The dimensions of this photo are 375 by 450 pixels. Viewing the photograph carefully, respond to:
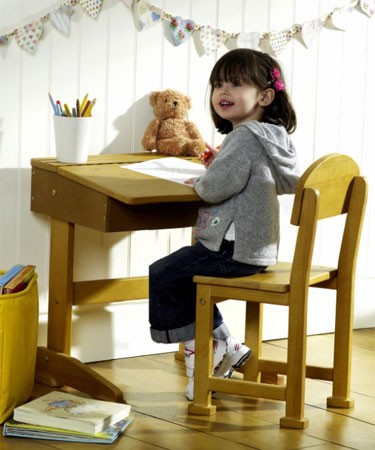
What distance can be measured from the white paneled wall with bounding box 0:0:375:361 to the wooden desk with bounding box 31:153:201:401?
11 centimetres

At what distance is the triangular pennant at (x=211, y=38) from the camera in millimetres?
3182

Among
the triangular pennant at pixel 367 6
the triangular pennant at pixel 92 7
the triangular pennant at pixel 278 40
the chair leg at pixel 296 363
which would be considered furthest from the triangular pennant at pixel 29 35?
the triangular pennant at pixel 367 6

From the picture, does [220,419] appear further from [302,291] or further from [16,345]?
[16,345]

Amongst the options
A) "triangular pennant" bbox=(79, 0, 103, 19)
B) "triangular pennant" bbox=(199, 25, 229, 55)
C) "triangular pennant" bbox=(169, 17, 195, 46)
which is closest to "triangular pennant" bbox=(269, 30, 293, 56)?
"triangular pennant" bbox=(199, 25, 229, 55)

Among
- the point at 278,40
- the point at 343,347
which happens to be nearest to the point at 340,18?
the point at 278,40

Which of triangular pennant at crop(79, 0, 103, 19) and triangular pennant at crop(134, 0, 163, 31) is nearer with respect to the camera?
triangular pennant at crop(79, 0, 103, 19)

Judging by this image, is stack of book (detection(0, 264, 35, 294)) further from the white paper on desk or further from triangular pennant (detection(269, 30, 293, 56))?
triangular pennant (detection(269, 30, 293, 56))

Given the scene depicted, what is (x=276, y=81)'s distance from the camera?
8.90 feet

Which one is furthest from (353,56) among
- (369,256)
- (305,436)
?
(305,436)

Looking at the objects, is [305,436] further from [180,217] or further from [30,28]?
[30,28]

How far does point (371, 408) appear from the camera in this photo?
2723 millimetres

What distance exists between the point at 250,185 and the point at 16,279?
0.65 meters

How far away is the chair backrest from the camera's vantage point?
2.42 meters

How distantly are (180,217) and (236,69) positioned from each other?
1.41 feet
